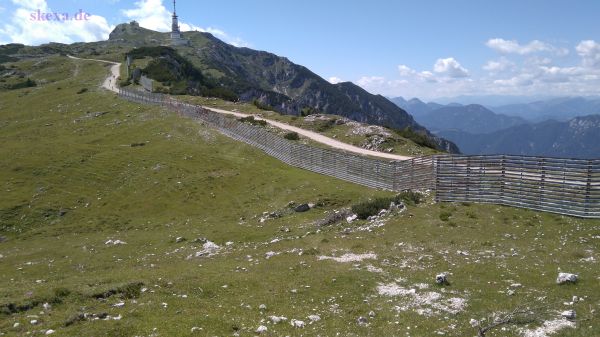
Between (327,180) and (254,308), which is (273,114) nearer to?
(327,180)

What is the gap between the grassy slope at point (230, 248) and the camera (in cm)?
1579

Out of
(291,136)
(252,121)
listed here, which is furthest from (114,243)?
(252,121)

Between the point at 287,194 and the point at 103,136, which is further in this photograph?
the point at 103,136

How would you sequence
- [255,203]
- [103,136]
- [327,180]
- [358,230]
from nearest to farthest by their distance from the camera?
[358,230] < [255,203] < [327,180] < [103,136]

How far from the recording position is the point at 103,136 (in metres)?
75.9

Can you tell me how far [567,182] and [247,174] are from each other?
32.0 metres

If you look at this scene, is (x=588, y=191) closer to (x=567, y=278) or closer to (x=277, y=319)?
(x=567, y=278)

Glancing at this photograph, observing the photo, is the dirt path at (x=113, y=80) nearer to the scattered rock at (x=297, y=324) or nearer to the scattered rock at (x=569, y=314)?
the scattered rock at (x=297, y=324)

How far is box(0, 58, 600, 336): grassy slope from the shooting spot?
51.8 ft

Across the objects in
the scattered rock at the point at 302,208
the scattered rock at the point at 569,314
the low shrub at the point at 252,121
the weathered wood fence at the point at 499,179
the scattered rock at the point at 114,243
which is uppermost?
the low shrub at the point at 252,121

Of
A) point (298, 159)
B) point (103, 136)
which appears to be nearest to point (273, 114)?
point (103, 136)

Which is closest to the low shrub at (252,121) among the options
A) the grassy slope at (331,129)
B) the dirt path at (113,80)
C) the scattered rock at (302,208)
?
the grassy slope at (331,129)

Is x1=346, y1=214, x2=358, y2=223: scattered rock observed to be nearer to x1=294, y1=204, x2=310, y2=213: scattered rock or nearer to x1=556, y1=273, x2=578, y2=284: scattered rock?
x1=294, y1=204, x2=310, y2=213: scattered rock

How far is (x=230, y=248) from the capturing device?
28578 millimetres
